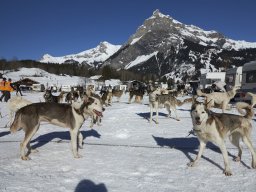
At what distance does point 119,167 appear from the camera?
6.18m

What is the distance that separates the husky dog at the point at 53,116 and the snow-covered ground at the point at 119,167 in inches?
18.6

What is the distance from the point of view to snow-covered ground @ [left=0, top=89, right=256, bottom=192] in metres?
5.12

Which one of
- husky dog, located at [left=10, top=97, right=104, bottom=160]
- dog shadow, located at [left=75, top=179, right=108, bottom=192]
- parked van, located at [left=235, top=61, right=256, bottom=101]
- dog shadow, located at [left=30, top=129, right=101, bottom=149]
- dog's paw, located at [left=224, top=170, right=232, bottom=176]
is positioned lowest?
dog shadow, located at [left=30, top=129, right=101, bottom=149]

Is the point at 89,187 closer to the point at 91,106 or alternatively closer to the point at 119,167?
the point at 119,167

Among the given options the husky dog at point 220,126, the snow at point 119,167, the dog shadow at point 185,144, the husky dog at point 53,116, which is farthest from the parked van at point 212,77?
the husky dog at point 220,126

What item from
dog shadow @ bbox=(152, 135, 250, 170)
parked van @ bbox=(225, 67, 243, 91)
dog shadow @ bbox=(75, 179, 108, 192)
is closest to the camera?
dog shadow @ bbox=(75, 179, 108, 192)

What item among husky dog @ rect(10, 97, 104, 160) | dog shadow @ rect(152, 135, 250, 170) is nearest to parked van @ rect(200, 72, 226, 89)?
dog shadow @ rect(152, 135, 250, 170)

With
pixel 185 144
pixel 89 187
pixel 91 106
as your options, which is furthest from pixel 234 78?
pixel 89 187

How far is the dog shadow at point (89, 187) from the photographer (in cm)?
500

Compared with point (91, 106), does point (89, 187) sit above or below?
below

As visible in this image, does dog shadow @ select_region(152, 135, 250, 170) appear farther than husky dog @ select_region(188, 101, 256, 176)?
Yes

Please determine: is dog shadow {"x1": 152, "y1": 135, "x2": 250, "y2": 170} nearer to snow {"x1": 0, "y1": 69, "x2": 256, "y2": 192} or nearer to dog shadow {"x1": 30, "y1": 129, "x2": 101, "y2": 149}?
snow {"x1": 0, "y1": 69, "x2": 256, "y2": 192}

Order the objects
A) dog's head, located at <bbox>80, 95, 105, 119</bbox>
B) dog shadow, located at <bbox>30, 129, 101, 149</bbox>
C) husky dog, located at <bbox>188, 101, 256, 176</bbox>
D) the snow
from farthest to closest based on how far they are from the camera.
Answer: dog shadow, located at <bbox>30, 129, 101, 149</bbox>
dog's head, located at <bbox>80, 95, 105, 119</bbox>
husky dog, located at <bbox>188, 101, 256, 176</bbox>
the snow

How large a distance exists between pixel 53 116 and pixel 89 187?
2.33m
